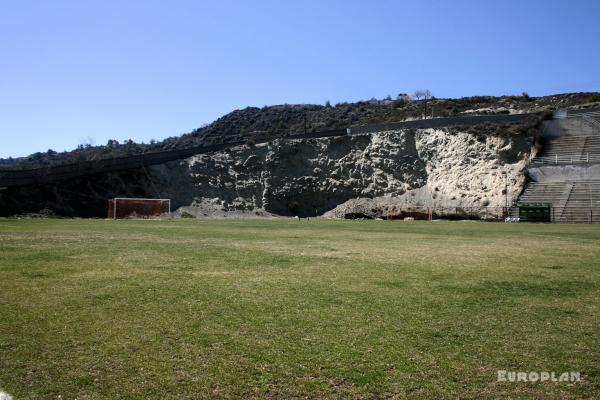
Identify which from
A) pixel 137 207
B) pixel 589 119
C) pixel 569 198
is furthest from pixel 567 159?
pixel 137 207

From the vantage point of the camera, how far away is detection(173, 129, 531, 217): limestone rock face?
6194 cm

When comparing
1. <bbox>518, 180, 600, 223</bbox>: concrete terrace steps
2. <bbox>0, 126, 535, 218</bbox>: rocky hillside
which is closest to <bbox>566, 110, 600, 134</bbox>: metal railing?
<bbox>0, 126, 535, 218</bbox>: rocky hillside

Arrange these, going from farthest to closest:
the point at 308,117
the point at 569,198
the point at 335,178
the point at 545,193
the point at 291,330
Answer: the point at 308,117
the point at 335,178
the point at 545,193
the point at 569,198
the point at 291,330

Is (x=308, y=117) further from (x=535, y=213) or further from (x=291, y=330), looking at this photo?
(x=291, y=330)

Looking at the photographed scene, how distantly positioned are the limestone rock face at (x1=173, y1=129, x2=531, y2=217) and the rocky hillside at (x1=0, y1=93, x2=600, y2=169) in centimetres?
988

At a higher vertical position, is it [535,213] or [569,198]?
[569,198]

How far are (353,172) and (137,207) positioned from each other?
28681 mm

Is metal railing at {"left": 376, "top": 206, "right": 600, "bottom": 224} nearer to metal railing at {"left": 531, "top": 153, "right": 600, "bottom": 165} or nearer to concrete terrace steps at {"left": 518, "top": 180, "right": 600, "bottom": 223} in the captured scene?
concrete terrace steps at {"left": 518, "top": 180, "right": 600, "bottom": 223}

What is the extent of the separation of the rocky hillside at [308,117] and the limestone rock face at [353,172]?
9.88m

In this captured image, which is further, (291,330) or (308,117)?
(308,117)

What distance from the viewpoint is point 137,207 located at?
58.6 metres

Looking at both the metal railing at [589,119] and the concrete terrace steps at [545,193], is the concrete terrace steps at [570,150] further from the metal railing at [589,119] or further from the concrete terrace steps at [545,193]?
the concrete terrace steps at [545,193]

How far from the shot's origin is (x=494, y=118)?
65.9 metres

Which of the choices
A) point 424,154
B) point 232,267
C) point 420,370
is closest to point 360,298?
point 420,370
